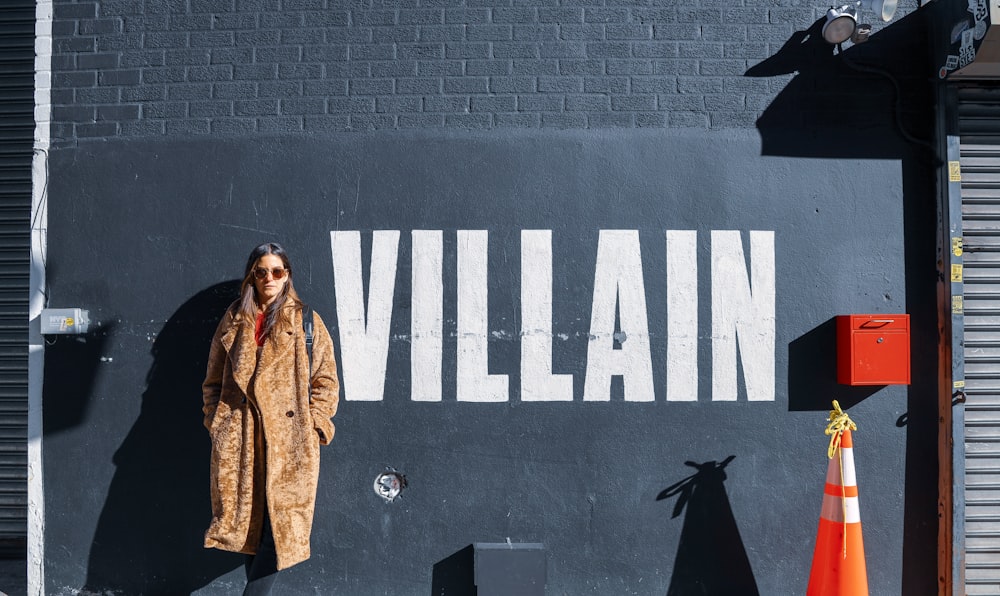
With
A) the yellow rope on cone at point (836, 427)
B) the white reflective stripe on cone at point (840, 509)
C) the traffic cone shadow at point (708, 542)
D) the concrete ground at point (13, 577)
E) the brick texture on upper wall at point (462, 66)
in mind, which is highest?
the brick texture on upper wall at point (462, 66)

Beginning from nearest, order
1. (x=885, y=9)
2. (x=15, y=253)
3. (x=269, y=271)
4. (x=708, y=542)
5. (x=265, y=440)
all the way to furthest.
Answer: (x=265, y=440)
(x=269, y=271)
(x=885, y=9)
(x=708, y=542)
(x=15, y=253)

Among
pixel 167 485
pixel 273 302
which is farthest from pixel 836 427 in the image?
pixel 167 485

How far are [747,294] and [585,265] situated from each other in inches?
42.5

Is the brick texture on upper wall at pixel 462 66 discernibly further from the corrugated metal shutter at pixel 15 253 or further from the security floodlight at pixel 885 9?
the corrugated metal shutter at pixel 15 253

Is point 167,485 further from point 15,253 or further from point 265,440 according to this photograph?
point 15,253

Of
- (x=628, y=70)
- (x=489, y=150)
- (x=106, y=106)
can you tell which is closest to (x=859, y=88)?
(x=628, y=70)

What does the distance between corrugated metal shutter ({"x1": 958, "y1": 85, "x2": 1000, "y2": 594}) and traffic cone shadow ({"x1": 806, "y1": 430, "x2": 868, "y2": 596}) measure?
3.29ft

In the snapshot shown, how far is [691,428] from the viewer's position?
4039mm

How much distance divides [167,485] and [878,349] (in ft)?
15.4

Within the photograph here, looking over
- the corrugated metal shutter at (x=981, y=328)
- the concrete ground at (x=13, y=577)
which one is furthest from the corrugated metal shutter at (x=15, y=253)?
the corrugated metal shutter at (x=981, y=328)

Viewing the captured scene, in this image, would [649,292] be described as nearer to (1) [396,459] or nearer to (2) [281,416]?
(1) [396,459]

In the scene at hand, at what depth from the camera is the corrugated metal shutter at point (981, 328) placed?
13.1 ft

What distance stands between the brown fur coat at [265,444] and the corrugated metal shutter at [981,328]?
13.6ft

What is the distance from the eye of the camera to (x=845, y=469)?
12.0 feet
